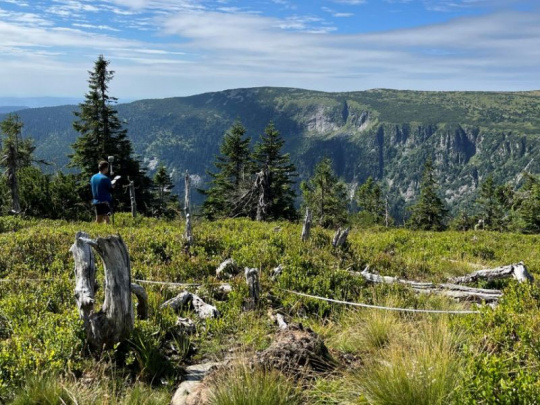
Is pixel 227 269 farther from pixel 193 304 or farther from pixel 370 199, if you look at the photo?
pixel 370 199

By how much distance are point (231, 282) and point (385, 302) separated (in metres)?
2.86

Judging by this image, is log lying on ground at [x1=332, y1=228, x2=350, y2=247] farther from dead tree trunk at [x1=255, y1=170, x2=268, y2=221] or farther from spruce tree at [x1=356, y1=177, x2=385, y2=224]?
spruce tree at [x1=356, y1=177, x2=385, y2=224]

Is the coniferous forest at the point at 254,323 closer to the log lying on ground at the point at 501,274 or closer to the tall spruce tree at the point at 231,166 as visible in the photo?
the log lying on ground at the point at 501,274

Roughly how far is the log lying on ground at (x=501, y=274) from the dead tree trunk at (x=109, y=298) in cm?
741

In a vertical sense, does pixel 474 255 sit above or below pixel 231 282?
below

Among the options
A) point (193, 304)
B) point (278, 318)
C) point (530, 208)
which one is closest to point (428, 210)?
point (530, 208)

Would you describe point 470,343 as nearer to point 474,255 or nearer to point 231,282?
point 231,282

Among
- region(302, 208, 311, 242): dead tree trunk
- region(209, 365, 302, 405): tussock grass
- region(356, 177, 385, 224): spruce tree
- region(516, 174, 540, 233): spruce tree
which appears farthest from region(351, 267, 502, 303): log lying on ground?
region(356, 177, 385, 224): spruce tree

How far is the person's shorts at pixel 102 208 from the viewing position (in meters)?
14.3

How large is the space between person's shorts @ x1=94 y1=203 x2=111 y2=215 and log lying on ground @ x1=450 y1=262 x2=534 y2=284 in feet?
37.3

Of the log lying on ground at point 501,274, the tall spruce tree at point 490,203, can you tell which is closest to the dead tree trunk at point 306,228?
the log lying on ground at point 501,274

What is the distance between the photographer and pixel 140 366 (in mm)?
4605

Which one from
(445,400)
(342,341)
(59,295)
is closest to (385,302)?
(342,341)

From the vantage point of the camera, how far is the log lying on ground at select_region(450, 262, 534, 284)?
815cm
